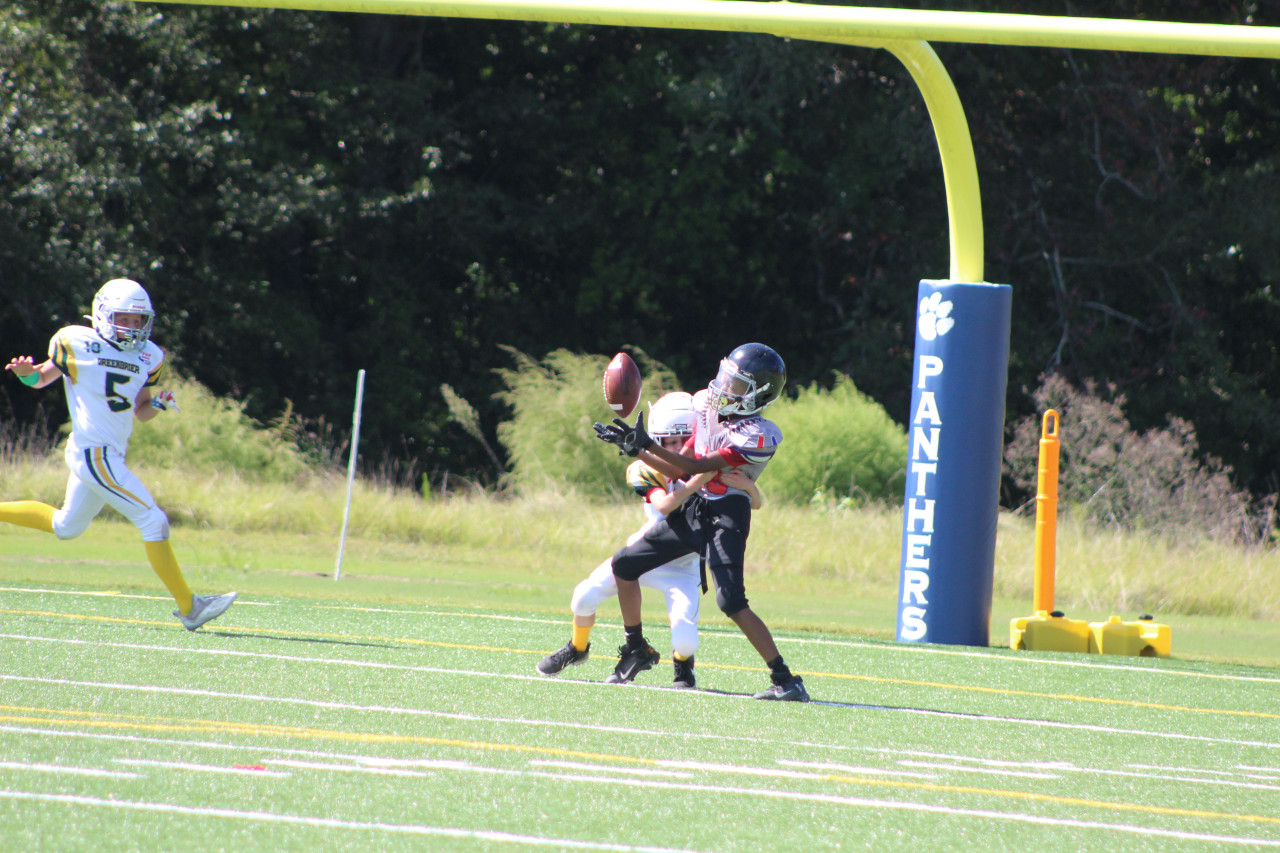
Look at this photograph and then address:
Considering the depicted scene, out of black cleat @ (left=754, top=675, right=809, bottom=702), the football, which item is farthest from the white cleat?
black cleat @ (left=754, top=675, right=809, bottom=702)

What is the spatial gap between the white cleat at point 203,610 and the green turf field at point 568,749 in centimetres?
10

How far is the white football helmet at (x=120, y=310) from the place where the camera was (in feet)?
27.2

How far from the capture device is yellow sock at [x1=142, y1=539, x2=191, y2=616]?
8211 millimetres

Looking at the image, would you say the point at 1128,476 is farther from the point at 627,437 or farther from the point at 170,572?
the point at 627,437

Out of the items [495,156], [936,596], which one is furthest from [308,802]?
[495,156]

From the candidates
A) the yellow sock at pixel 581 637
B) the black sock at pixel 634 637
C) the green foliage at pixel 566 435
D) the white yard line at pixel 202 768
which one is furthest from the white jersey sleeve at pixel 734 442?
the green foliage at pixel 566 435

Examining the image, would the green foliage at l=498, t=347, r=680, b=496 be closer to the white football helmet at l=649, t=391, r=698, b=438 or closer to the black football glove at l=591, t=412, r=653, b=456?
the white football helmet at l=649, t=391, r=698, b=438

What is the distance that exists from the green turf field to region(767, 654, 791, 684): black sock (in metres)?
0.18

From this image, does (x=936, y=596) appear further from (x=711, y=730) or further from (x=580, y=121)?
(x=580, y=121)

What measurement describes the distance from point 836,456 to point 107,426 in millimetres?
14249

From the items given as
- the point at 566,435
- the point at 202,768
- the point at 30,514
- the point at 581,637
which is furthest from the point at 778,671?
the point at 566,435

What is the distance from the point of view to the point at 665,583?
724cm

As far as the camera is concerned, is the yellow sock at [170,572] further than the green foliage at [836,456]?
No

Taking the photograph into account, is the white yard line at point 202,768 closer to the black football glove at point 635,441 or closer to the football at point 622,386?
the black football glove at point 635,441
